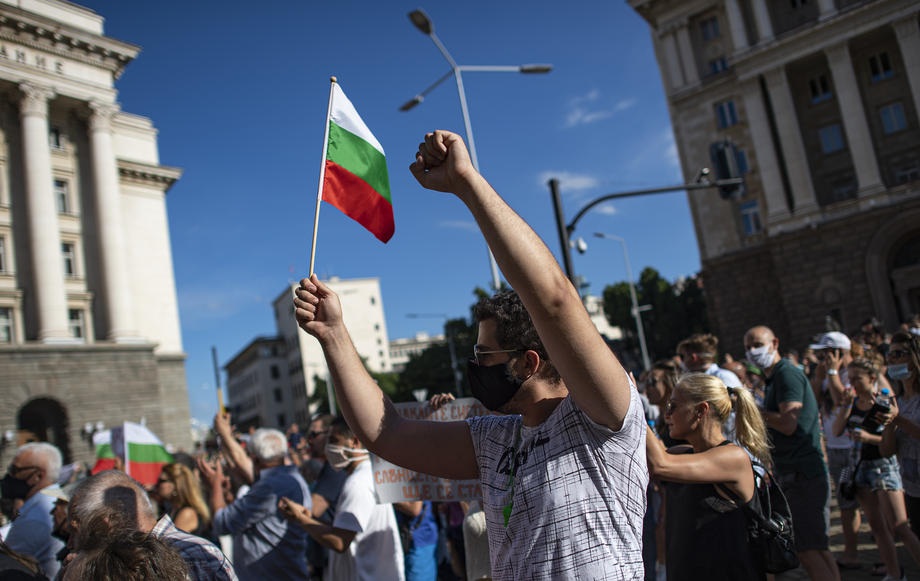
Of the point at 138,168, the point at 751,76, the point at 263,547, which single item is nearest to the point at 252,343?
the point at 138,168

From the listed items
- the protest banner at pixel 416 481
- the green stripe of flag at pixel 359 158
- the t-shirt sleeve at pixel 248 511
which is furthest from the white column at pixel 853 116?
the green stripe of flag at pixel 359 158

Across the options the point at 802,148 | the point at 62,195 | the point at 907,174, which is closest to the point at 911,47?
the point at 907,174

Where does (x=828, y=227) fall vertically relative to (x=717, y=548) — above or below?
above

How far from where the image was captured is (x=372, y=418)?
2113 millimetres

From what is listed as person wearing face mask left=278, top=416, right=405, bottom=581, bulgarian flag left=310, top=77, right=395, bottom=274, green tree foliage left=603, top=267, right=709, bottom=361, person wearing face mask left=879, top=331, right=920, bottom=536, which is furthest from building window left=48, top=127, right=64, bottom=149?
green tree foliage left=603, top=267, right=709, bottom=361

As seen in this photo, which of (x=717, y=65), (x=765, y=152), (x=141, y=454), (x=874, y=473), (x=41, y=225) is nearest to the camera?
A: (x=874, y=473)

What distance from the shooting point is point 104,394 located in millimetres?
27906

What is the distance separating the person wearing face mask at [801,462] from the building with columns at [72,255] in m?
25.6

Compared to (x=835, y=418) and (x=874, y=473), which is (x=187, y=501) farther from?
(x=835, y=418)

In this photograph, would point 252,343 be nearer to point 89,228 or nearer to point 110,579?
point 89,228

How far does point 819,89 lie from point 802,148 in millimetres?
3365

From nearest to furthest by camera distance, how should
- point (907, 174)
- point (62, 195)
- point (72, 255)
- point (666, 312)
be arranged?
1. point (907, 174)
2. point (72, 255)
3. point (62, 195)
4. point (666, 312)

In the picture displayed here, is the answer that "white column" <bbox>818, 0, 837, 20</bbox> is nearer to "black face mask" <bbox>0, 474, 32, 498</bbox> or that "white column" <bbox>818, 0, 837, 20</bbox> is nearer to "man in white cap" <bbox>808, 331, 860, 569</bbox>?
"man in white cap" <bbox>808, 331, 860, 569</bbox>

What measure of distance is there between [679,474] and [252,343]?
351ft
